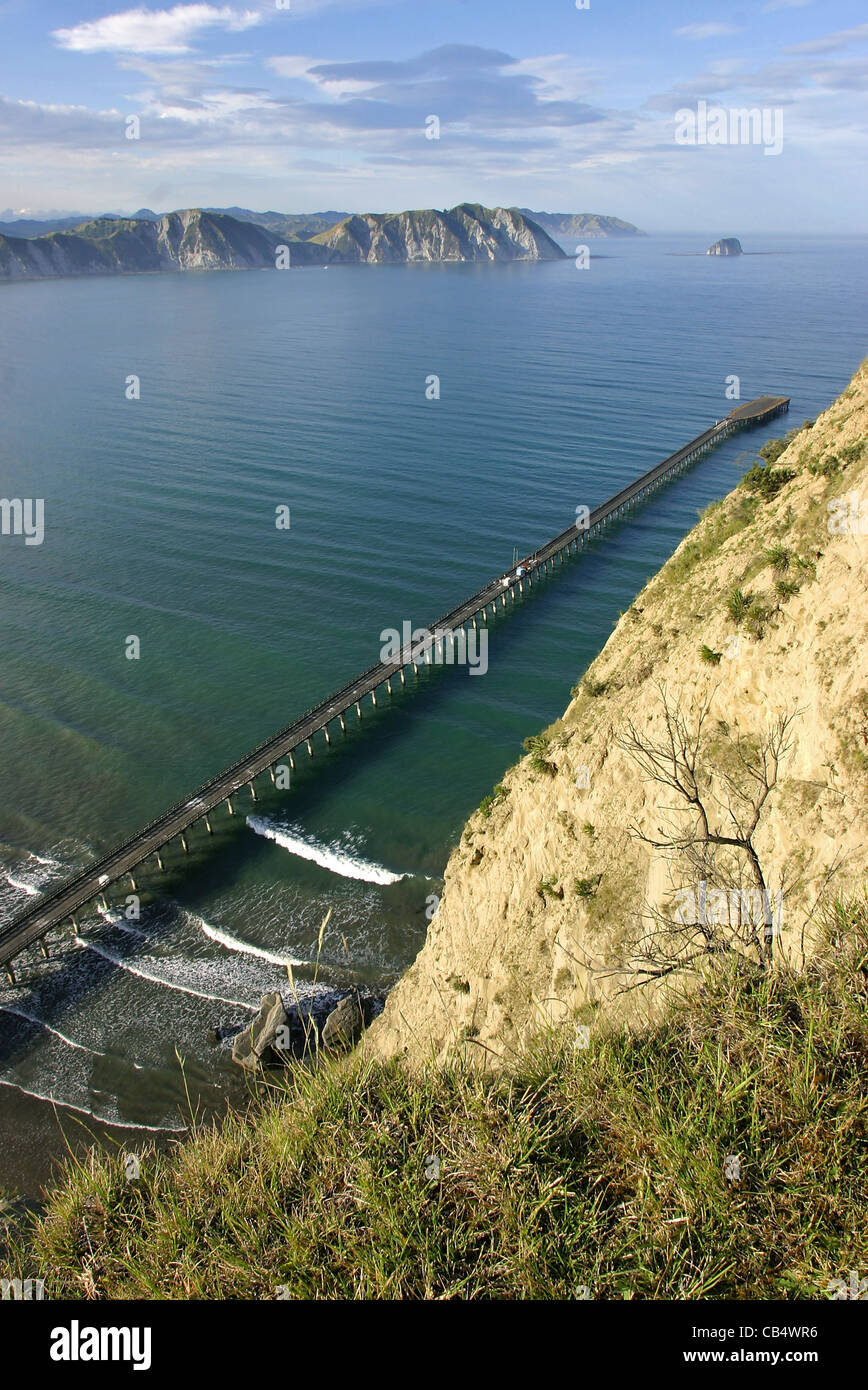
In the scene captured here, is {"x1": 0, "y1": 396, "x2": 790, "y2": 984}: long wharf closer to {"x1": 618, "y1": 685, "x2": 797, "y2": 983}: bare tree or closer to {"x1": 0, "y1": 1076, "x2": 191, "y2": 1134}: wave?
{"x1": 0, "y1": 1076, "x2": 191, "y2": 1134}: wave

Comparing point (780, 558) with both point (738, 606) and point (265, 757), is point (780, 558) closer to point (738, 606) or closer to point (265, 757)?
point (738, 606)

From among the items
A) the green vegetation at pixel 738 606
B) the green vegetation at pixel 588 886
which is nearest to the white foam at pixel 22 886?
the green vegetation at pixel 588 886

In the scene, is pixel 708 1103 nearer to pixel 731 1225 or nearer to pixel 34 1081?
pixel 731 1225

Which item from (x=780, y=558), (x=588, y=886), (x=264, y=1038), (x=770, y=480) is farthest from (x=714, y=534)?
(x=264, y=1038)

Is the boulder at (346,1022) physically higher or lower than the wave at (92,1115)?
higher

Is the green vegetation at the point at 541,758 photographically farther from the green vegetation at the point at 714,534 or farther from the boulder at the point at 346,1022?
the boulder at the point at 346,1022

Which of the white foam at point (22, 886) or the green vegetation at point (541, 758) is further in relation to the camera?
the white foam at point (22, 886)

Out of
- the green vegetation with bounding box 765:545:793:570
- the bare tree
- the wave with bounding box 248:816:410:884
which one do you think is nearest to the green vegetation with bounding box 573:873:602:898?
the bare tree
